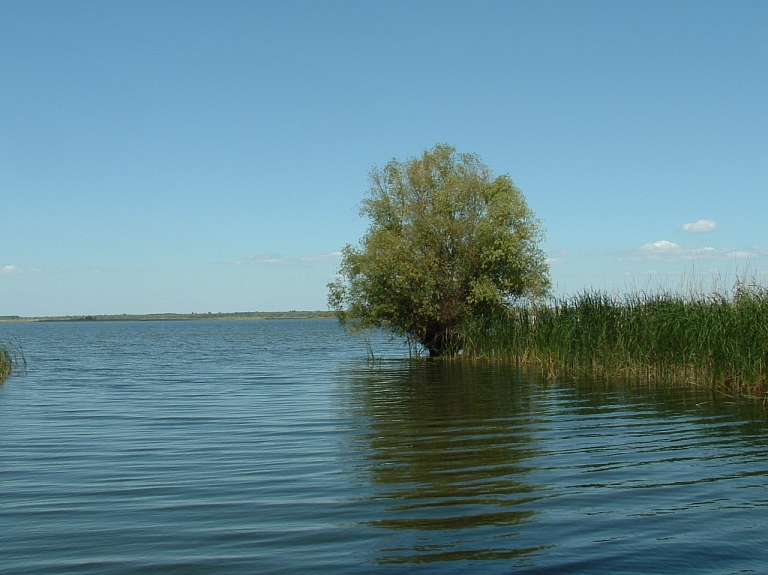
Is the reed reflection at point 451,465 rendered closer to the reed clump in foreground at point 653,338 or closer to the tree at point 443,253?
the reed clump in foreground at point 653,338

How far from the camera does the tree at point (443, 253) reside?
3241 cm

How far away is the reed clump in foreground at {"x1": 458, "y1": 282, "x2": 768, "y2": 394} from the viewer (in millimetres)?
16672


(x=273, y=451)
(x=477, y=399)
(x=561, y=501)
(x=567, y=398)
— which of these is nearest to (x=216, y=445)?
(x=273, y=451)

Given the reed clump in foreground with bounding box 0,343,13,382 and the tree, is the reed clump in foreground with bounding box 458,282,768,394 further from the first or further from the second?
the reed clump in foreground with bounding box 0,343,13,382

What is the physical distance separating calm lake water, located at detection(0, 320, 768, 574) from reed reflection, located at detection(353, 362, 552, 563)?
4cm

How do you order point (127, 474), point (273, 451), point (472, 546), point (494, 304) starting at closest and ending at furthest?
point (472, 546), point (127, 474), point (273, 451), point (494, 304)

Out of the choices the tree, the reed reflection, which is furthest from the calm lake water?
the tree

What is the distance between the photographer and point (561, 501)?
805cm

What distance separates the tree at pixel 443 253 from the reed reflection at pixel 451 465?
38.9ft

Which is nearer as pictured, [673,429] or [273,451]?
[273,451]

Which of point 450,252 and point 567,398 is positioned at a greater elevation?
point 450,252

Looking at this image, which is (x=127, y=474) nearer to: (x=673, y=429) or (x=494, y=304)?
(x=673, y=429)

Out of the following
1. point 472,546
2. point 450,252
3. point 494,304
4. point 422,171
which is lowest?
point 472,546

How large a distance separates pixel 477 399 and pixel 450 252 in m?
16.1
